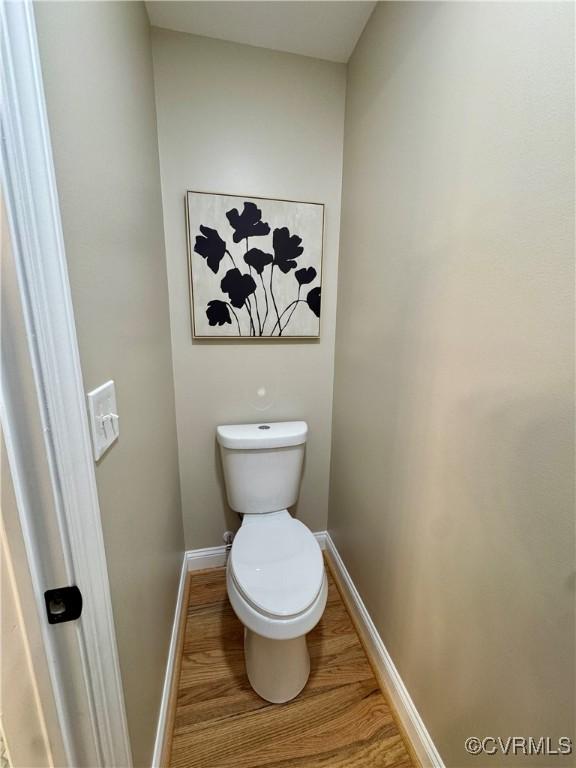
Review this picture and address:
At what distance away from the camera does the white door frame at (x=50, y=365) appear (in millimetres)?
366

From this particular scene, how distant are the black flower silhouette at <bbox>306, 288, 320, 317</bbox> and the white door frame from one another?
3.53 feet

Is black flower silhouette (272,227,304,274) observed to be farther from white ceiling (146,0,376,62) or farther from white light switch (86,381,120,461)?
white light switch (86,381,120,461)

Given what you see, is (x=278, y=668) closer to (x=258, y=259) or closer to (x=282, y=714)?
(x=282, y=714)

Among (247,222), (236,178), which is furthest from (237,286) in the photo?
(236,178)

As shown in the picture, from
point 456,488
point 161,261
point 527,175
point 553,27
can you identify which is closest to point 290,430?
point 456,488

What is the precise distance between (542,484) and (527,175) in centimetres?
58

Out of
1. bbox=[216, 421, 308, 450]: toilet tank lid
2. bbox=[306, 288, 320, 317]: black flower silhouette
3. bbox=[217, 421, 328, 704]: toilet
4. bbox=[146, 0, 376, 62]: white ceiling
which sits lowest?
Result: bbox=[217, 421, 328, 704]: toilet

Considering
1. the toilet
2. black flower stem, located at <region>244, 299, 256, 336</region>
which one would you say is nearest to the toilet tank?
the toilet

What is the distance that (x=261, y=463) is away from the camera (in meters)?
1.37

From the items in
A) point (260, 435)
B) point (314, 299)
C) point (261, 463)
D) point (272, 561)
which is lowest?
point (272, 561)

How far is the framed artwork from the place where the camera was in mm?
1257

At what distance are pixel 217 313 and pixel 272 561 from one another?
101 centimetres

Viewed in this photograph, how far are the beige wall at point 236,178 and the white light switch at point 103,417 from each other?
752 mm

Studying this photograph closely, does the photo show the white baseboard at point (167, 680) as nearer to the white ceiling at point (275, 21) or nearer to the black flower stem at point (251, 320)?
the black flower stem at point (251, 320)
